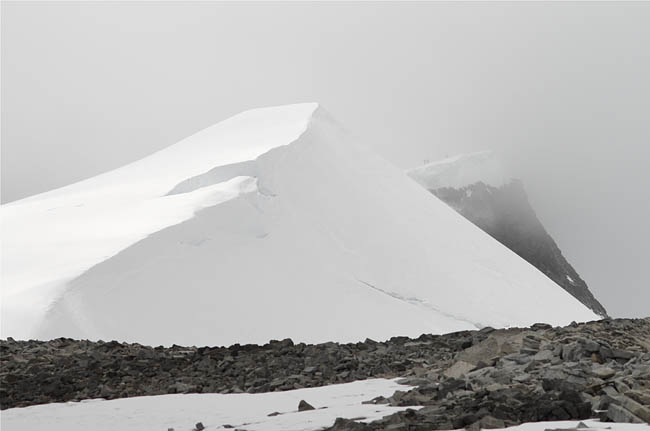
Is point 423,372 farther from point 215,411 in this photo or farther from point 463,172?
point 463,172

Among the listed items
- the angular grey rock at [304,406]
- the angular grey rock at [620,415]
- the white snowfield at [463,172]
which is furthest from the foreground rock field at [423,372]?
the white snowfield at [463,172]

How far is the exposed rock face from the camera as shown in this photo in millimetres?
87250

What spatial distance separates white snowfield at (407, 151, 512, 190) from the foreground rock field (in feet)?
207

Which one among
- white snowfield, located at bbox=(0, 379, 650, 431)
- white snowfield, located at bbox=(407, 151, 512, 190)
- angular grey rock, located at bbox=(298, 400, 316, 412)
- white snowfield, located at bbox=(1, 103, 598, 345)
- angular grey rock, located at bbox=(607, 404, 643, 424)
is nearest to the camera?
angular grey rock, located at bbox=(607, 404, 643, 424)

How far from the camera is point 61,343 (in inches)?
563

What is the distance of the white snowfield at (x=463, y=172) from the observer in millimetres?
78625

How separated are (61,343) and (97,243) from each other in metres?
6.28

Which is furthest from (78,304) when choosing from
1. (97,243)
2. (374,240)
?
(374,240)

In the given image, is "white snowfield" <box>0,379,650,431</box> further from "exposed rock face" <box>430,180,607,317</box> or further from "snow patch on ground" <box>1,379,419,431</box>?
"exposed rock face" <box>430,180,607,317</box>

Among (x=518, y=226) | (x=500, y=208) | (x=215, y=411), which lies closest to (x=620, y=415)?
(x=215, y=411)

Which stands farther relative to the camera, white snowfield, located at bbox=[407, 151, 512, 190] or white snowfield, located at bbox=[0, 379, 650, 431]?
white snowfield, located at bbox=[407, 151, 512, 190]

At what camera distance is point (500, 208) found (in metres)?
95.2

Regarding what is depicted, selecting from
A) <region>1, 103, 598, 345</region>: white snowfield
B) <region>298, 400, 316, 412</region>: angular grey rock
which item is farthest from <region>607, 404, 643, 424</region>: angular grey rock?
<region>1, 103, 598, 345</region>: white snowfield

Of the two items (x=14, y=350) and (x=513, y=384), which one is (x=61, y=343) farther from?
(x=513, y=384)
